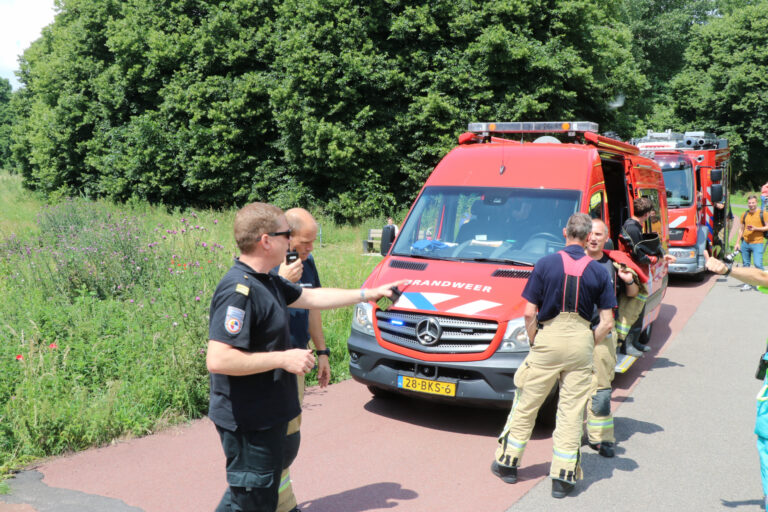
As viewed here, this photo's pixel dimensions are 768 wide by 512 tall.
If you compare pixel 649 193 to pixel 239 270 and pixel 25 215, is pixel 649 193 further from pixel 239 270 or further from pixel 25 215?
pixel 25 215

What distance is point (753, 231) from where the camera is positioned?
1341cm

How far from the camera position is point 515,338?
17.7ft

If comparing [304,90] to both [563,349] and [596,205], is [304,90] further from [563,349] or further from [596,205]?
[563,349]

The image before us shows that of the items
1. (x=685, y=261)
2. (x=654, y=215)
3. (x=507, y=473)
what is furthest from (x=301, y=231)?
(x=685, y=261)

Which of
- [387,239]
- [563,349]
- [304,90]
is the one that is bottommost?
[563,349]

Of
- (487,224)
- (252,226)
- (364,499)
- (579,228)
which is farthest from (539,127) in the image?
(252,226)

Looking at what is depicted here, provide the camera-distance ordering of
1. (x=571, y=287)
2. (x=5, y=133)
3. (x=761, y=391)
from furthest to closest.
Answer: (x=5, y=133)
(x=571, y=287)
(x=761, y=391)

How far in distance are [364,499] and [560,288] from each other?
78.4 inches

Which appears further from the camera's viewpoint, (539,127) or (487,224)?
(539,127)

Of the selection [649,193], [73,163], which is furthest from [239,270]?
[73,163]

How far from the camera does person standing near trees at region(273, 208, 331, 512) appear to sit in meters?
3.74

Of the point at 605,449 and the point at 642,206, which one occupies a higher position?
the point at 642,206

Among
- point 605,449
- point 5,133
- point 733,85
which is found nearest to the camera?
point 605,449

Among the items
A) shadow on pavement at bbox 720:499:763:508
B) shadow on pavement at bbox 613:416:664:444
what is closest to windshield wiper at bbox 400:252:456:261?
shadow on pavement at bbox 613:416:664:444
